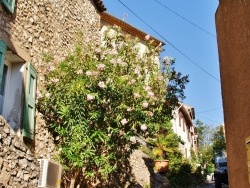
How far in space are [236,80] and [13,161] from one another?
3228 mm

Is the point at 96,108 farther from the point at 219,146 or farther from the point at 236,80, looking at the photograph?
the point at 219,146

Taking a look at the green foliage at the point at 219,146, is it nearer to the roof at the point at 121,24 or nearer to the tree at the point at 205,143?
the tree at the point at 205,143

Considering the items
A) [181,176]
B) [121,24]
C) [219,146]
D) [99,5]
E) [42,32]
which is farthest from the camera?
[219,146]

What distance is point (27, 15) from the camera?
24.6 feet

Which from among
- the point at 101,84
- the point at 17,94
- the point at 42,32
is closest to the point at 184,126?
the point at 42,32

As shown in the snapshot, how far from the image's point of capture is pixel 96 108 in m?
7.25

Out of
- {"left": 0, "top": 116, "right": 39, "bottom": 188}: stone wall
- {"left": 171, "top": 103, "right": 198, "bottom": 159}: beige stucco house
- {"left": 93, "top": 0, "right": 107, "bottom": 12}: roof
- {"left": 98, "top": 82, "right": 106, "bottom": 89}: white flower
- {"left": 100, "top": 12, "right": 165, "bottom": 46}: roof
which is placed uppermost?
{"left": 100, "top": 12, "right": 165, "bottom": 46}: roof

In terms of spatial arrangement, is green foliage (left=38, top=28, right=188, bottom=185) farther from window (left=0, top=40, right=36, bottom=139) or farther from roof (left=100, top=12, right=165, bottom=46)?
roof (left=100, top=12, right=165, bottom=46)

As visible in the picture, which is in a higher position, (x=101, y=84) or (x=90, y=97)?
(x=101, y=84)

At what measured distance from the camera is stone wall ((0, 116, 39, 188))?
14.8ft

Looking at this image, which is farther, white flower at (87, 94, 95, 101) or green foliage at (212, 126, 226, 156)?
green foliage at (212, 126, 226, 156)

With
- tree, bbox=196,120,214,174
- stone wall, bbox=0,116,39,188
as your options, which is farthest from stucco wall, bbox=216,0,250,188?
tree, bbox=196,120,214,174

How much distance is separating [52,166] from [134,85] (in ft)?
8.44

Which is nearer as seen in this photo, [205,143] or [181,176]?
[181,176]
